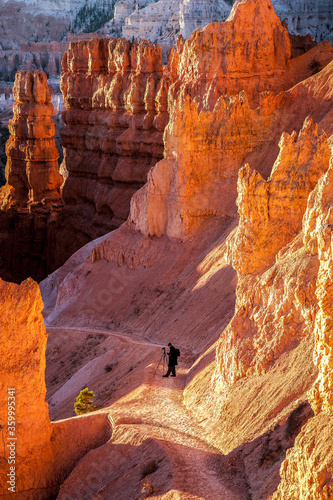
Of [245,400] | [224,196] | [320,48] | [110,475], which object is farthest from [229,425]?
[320,48]

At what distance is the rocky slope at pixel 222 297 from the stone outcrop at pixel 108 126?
398 cm

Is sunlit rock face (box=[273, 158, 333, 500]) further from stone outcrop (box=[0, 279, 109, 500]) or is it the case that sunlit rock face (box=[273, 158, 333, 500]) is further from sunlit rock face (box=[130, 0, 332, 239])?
sunlit rock face (box=[130, 0, 332, 239])

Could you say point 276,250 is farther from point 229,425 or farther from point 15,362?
point 15,362

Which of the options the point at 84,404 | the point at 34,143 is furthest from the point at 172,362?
the point at 34,143

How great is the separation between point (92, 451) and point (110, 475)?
1093 mm

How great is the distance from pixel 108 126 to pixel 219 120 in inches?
870

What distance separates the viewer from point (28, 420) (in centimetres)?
1777

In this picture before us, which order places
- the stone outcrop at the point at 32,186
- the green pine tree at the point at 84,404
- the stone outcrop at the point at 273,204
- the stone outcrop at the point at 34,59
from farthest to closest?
1. the stone outcrop at the point at 34,59
2. the stone outcrop at the point at 32,186
3. the green pine tree at the point at 84,404
4. the stone outcrop at the point at 273,204

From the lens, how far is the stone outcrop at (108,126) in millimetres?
47503

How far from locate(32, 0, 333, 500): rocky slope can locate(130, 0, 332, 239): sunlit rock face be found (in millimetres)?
57

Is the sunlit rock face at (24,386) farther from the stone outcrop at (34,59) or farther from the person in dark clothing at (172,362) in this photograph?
the stone outcrop at (34,59)

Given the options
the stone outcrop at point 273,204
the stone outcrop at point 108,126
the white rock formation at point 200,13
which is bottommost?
the stone outcrop at point 273,204

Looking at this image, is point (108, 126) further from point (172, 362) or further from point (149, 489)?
point (149, 489)

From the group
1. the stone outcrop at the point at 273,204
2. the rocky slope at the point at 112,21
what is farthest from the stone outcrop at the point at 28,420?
the rocky slope at the point at 112,21
